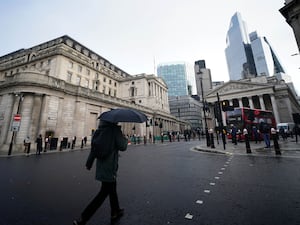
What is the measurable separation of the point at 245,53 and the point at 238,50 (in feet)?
24.7

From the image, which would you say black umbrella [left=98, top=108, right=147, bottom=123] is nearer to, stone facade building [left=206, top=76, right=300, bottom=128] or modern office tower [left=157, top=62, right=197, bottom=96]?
stone facade building [left=206, top=76, right=300, bottom=128]

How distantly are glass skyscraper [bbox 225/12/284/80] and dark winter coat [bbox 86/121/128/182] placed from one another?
128m

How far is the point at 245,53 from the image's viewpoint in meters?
122

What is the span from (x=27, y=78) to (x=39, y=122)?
589 centimetres

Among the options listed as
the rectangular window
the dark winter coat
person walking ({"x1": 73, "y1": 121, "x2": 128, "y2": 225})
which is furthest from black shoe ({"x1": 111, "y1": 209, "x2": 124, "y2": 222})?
the rectangular window

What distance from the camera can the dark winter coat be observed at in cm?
252

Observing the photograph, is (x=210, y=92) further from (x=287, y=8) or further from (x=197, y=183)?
(x=197, y=183)

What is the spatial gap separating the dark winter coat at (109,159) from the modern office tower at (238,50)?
135838 mm

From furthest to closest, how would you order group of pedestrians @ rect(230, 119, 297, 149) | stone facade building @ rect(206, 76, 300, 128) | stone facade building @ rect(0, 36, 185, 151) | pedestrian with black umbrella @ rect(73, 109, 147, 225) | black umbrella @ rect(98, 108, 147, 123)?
stone facade building @ rect(206, 76, 300, 128) → stone facade building @ rect(0, 36, 185, 151) → group of pedestrians @ rect(230, 119, 297, 149) → black umbrella @ rect(98, 108, 147, 123) → pedestrian with black umbrella @ rect(73, 109, 147, 225)

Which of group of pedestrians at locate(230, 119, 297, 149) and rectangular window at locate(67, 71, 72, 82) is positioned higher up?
rectangular window at locate(67, 71, 72, 82)

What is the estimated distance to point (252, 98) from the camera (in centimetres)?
5134

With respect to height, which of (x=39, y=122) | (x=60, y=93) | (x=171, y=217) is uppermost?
(x=60, y=93)

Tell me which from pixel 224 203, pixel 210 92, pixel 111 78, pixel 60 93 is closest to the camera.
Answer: pixel 224 203

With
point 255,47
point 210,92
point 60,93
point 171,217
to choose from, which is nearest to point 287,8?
point 171,217
